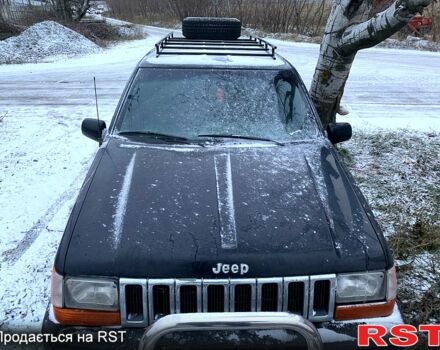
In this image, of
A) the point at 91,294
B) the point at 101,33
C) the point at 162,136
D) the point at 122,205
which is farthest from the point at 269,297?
the point at 101,33

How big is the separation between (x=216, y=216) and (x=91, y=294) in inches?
30.9

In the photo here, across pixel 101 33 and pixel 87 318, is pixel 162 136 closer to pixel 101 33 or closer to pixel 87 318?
pixel 87 318

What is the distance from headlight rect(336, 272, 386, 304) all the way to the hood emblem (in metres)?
0.49

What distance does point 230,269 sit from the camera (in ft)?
7.59

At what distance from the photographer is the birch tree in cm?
473

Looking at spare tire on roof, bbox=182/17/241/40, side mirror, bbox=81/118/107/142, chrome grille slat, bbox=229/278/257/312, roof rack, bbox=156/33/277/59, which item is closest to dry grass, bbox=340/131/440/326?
chrome grille slat, bbox=229/278/257/312

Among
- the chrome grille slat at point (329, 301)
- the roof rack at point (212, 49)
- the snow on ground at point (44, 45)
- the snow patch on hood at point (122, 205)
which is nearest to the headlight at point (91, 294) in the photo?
the snow patch on hood at point (122, 205)

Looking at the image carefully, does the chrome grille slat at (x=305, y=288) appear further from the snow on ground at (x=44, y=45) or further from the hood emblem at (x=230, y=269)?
the snow on ground at (x=44, y=45)

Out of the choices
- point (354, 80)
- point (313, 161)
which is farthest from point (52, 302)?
point (354, 80)

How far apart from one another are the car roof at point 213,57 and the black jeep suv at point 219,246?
2.73 feet

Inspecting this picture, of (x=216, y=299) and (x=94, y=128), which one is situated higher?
(x=94, y=128)

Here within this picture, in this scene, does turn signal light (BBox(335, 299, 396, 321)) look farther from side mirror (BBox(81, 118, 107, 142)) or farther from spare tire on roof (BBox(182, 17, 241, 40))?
spare tire on roof (BBox(182, 17, 241, 40))

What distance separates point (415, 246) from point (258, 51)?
240cm

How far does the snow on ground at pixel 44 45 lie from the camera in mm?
16859
